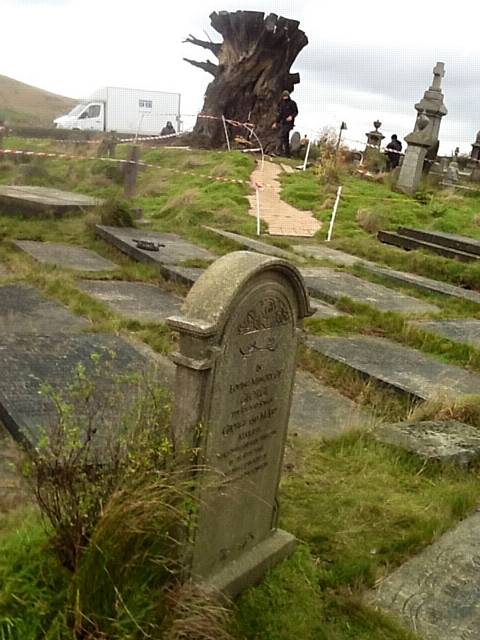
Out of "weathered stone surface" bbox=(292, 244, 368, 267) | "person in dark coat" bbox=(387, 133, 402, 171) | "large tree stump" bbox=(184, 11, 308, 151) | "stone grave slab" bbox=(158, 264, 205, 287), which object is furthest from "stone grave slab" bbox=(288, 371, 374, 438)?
"large tree stump" bbox=(184, 11, 308, 151)

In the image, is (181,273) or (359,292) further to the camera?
(359,292)

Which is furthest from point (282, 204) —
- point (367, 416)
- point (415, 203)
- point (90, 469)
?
point (90, 469)

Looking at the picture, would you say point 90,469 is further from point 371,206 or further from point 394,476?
point 371,206

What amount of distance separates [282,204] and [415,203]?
9.89 ft

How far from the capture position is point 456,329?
7.38 metres

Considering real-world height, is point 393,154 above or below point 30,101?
above

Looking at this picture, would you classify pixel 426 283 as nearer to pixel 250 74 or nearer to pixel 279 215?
pixel 279 215

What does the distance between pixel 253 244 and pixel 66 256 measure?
2.80m

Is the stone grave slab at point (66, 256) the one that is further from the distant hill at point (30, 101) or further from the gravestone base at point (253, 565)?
the distant hill at point (30, 101)

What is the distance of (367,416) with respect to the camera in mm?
5035

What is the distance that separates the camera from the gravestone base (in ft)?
9.49

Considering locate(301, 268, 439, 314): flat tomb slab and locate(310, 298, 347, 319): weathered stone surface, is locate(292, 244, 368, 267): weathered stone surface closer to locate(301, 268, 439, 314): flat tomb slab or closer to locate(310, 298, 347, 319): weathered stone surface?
locate(301, 268, 439, 314): flat tomb slab

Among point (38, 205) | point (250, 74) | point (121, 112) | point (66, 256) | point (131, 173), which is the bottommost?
point (66, 256)

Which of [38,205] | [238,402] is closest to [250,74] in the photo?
[38,205]
